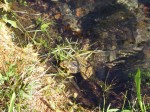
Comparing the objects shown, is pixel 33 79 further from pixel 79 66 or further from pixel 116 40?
pixel 116 40

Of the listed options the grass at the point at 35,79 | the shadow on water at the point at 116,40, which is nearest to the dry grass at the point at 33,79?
the grass at the point at 35,79

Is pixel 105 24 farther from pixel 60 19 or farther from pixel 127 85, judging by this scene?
pixel 127 85

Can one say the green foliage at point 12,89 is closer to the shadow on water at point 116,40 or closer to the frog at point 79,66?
the frog at point 79,66

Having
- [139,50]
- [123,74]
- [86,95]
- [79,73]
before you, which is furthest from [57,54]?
[139,50]

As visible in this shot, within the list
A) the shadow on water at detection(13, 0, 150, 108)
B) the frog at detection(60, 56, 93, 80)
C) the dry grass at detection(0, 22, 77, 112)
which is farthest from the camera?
the frog at detection(60, 56, 93, 80)

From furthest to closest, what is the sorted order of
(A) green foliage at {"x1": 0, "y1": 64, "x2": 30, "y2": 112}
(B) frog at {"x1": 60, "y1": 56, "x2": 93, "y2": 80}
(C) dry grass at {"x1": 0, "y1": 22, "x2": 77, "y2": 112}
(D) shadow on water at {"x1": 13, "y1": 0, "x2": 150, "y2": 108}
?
(B) frog at {"x1": 60, "y1": 56, "x2": 93, "y2": 80}
(D) shadow on water at {"x1": 13, "y1": 0, "x2": 150, "y2": 108}
(C) dry grass at {"x1": 0, "y1": 22, "x2": 77, "y2": 112}
(A) green foliage at {"x1": 0, "y1": 64, "x2": 30, "y2": 112}

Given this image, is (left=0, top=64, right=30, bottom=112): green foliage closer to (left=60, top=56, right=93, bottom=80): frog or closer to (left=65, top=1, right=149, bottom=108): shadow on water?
(left=60, top=56, right=93, bottom=80): frog

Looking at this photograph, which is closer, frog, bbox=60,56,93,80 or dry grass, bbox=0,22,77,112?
dry grass, bbox=0,22,77,112

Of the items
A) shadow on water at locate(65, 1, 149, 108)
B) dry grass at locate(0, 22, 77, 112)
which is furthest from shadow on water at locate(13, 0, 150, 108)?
dry grass at locate(0, 22, 77, 112)
